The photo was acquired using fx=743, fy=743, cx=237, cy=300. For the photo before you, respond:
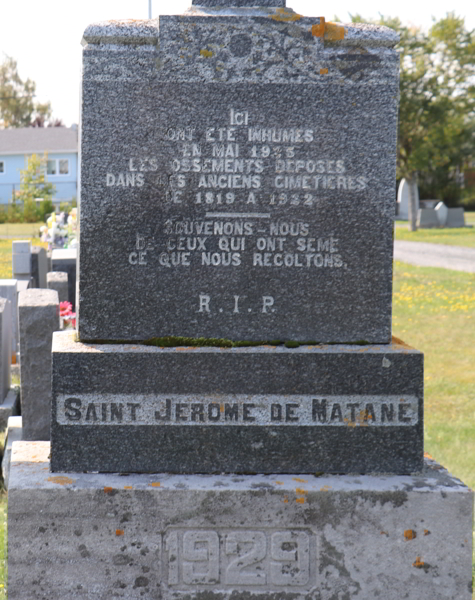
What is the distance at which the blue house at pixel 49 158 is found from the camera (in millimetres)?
52312

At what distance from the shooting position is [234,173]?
285 cm

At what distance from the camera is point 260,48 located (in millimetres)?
2836

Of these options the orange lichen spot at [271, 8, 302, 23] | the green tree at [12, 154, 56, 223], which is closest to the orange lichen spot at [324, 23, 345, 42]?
the orange lichen spot at [271, 8, 302, 23]

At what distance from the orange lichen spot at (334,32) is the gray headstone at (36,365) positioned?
9.71 ft

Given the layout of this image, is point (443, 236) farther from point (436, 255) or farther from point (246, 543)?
point (246, 543)

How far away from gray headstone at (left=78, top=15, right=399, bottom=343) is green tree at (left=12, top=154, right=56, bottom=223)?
41139mm

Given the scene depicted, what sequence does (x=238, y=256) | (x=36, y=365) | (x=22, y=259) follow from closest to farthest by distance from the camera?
(x=238, y=256) → (x=36, y=365) → (x=22, y=259)

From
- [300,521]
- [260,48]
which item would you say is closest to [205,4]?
[260,48]

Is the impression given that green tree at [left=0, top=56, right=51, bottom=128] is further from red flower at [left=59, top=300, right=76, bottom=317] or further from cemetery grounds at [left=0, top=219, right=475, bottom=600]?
red flower at [left=59, top=300, right=76, bottom=317]

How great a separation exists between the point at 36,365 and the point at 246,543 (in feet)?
9.37

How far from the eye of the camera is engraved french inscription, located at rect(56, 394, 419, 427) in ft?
9.01

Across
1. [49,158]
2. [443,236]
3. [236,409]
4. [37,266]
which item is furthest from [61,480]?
[49,158]

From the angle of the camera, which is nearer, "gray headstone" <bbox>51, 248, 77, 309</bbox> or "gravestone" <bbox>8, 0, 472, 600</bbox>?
"gravestone" <bbox>8, 0, 472, 600</bbox>

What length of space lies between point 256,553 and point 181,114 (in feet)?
5.38
